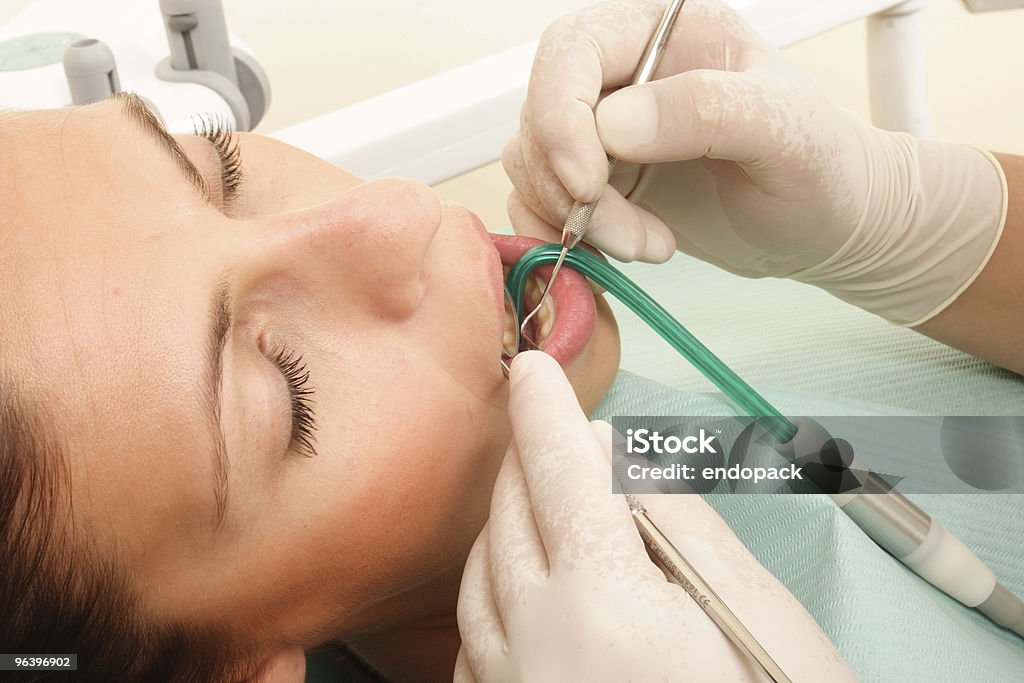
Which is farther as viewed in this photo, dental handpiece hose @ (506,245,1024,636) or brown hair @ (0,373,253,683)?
dental handpiece hose @ (506,245,1024,636)

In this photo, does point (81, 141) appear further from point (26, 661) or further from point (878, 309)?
point (878, 309)

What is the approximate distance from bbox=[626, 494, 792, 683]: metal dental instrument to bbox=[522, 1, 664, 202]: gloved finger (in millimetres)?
365

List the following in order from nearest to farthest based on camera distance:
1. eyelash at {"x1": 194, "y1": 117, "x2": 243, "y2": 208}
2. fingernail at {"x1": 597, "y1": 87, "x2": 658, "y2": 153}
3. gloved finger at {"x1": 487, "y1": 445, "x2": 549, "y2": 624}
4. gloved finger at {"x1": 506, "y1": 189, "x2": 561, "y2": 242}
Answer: gloved finger at {"x1": 487, "y1": 445, "x2": 549, "y2": 624}
eyelash at {"x1": 194, "y1": 117, "x2": 243, "y2": 208}
fingernail at {"x1": 597, "y1": 87, "x2": 658, "y2": 153}
gloved finger at {"x1": 506, "y1": 189, "x2": 561, "y2": 242}

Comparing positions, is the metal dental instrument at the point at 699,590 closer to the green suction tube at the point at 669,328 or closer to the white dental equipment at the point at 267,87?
the green suction tube at the point at 669,328

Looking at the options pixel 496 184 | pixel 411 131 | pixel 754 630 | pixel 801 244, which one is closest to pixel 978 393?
pixel 801 244

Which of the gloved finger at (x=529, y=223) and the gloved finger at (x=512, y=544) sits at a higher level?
the gloved finger at (x=529, y=223)

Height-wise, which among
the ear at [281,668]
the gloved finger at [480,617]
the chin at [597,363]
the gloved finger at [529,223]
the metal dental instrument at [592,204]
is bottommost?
the ear at [281,668]

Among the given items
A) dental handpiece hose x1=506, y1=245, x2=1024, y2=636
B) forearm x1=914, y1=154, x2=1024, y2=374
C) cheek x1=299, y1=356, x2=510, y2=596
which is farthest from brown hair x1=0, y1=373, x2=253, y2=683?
forearm x1=914, y1=154, x2=1024, y2=374

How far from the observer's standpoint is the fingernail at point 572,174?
967 millimetres

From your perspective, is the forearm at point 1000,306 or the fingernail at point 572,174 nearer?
the fingernail at point 572,174

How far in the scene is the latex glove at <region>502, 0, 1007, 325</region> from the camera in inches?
38.4

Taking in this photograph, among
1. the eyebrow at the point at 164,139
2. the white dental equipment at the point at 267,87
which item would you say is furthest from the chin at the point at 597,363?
the white dental equipment at the point at 267,87

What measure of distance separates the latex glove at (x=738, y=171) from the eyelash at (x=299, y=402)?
0.36 meters

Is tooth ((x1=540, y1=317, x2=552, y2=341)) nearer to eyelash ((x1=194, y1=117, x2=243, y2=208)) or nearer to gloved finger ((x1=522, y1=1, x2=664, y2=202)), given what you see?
gloved finger ((x1=522, y1=1, x2=664, y2=202))
